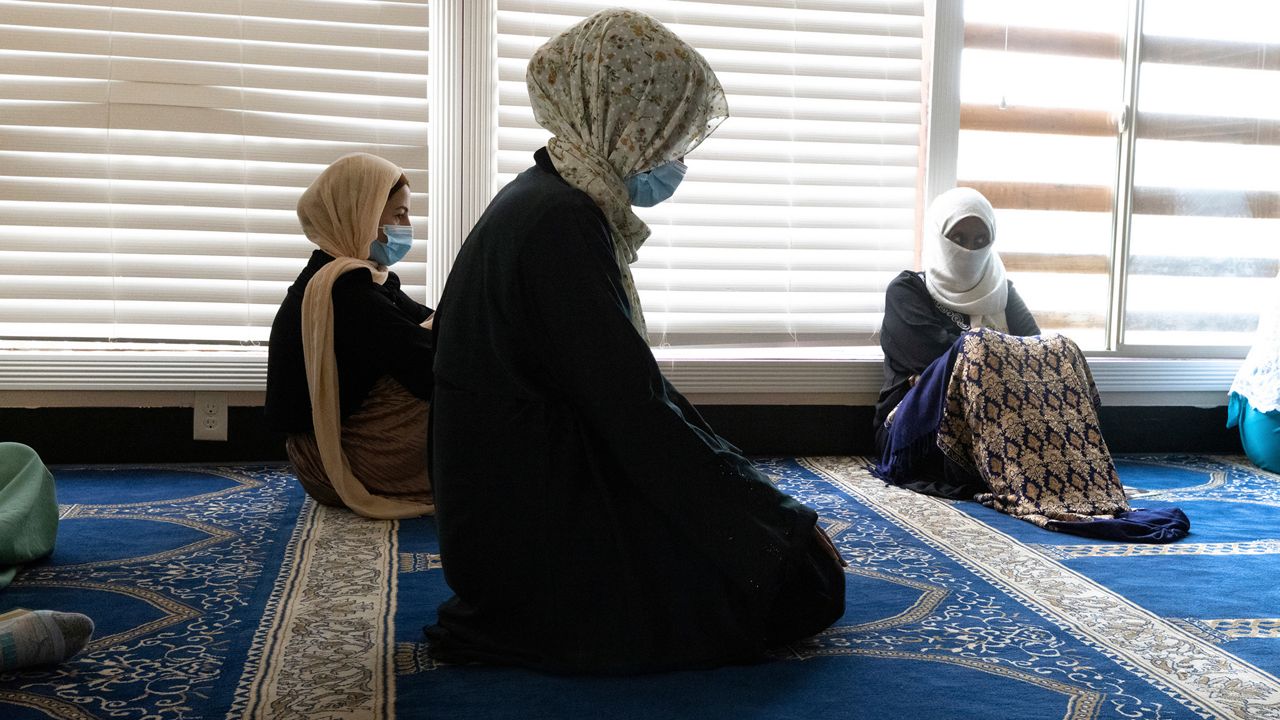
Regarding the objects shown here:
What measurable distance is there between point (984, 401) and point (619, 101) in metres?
1.92

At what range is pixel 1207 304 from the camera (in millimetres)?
4629

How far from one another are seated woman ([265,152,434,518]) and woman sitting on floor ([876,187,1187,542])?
1.64 meters

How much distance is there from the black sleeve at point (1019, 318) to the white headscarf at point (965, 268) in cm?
12

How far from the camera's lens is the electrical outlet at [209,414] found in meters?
3.92

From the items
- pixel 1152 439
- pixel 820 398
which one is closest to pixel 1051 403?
pixel 820 398

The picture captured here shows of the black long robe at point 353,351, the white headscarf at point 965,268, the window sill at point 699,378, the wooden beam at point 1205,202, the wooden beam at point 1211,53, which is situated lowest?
the window sill at point 699,378

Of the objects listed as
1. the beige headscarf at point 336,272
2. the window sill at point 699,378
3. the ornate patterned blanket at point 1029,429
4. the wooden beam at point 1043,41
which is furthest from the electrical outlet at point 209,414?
the wooden beam at point 1043,41

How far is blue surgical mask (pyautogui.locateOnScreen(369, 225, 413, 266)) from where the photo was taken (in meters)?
3.47

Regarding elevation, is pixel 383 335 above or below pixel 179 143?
below

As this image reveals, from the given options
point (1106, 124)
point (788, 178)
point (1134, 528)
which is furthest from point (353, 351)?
point (1106, 124)

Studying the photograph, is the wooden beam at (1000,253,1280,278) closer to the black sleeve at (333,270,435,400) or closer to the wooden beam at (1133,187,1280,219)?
the wooden beam at (1133,187,1280,219)

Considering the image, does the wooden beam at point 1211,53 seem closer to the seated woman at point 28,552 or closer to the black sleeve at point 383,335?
the black sleeve at point 383,335

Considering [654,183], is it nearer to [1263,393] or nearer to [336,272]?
[336,272]

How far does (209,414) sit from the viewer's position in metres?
3.92
